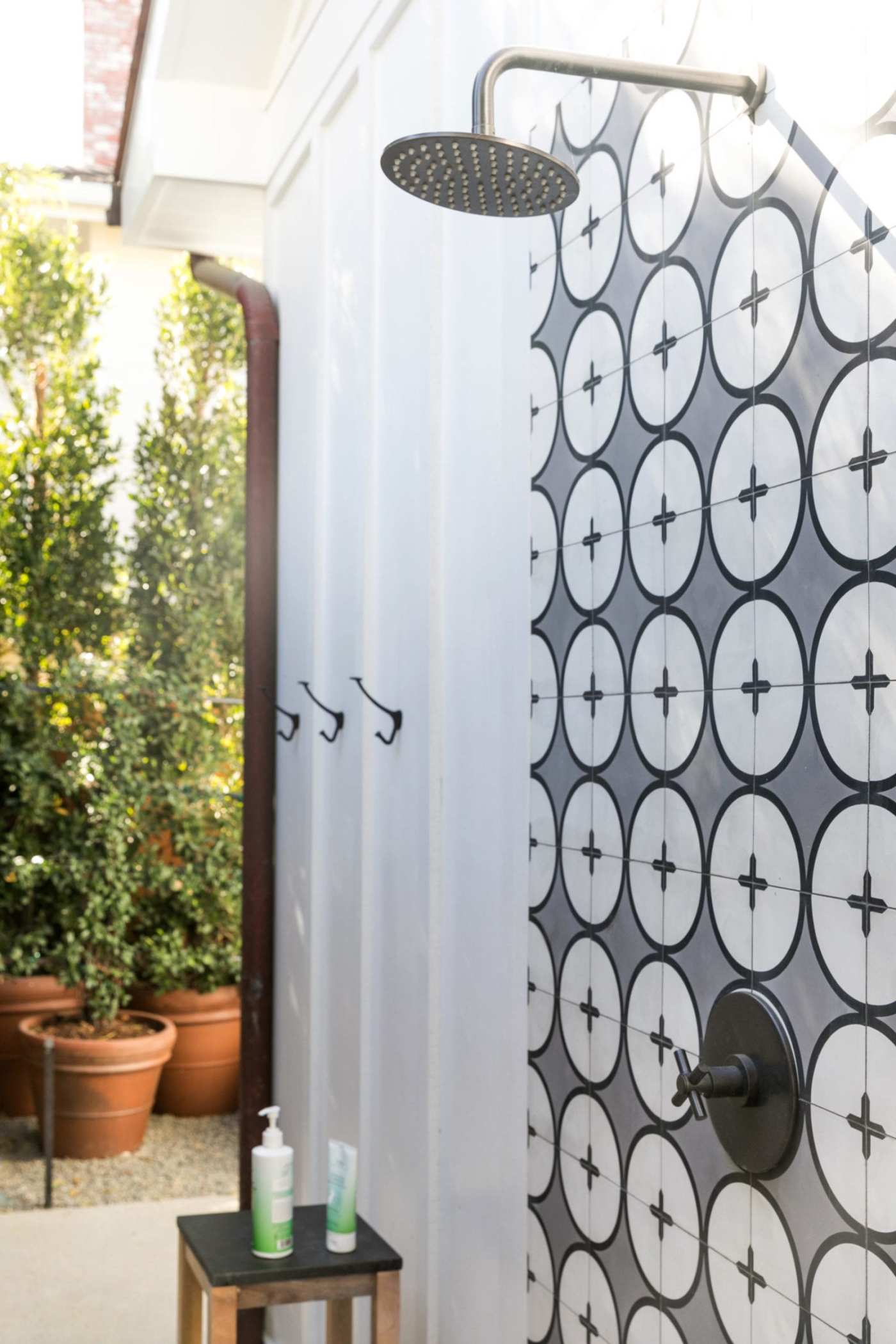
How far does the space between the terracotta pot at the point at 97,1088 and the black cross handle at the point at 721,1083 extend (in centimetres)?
407

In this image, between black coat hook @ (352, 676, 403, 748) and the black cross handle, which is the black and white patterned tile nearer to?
the black cross handle

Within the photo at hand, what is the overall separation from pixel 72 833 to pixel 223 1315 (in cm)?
348

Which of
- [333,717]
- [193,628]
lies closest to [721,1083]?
[333,717]

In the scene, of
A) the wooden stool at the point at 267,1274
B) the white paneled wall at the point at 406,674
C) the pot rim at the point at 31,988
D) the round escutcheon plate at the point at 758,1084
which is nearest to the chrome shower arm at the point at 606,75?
the white paneled wall at the point at 406,674

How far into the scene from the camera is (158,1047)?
5.26 m

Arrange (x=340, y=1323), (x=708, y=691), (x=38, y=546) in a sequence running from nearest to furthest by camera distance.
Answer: (x=708, y=691), (x=340, y=1323), (x=38, y=546)

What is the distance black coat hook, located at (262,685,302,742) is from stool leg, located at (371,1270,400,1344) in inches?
62.7

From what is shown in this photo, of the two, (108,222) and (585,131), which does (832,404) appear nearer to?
(585,131)

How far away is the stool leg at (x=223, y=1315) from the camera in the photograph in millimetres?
2074

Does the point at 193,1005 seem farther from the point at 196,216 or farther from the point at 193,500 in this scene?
the point at 196,216

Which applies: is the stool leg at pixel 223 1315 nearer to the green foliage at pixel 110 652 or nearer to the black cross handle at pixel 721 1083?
the black cross handle at pixel 721 1083

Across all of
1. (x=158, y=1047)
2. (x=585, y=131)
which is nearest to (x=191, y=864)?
(x=158, y=1047)

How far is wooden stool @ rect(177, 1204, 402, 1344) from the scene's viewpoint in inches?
82.2

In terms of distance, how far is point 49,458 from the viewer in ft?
18.4
